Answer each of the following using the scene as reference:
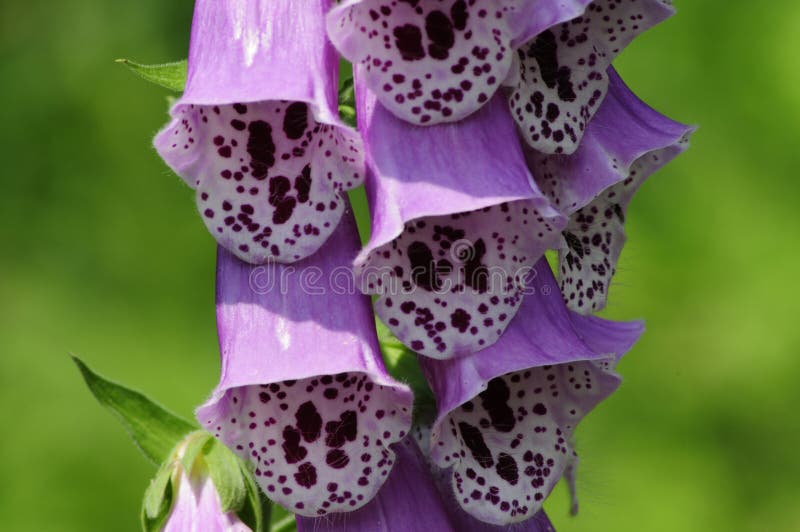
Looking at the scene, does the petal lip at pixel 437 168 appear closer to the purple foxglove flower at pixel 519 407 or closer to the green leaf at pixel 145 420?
the purple foxglove flower at pixel 519 407

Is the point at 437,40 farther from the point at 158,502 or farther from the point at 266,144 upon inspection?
the point at 158,502

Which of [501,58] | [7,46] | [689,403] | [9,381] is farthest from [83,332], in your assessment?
[501,58]

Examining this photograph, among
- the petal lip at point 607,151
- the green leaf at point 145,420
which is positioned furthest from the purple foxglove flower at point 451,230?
the green leaf at point 145,420

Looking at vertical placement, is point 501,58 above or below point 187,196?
above

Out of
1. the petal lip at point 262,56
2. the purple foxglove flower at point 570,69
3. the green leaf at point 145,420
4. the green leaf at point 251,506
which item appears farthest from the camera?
the green leaf at point 145,420

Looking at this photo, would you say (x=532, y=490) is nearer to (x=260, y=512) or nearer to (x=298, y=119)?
(x=260, y=512)

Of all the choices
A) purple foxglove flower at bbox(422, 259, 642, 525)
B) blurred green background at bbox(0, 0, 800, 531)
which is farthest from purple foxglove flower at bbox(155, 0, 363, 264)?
blurred green background at bbox(0, 0, 800, 531)

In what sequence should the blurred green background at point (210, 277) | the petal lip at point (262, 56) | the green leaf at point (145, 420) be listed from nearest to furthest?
the petal lip at point (262, 56) < the green leaf at point (145, 420) < the blurred green background at point (210, 277)
